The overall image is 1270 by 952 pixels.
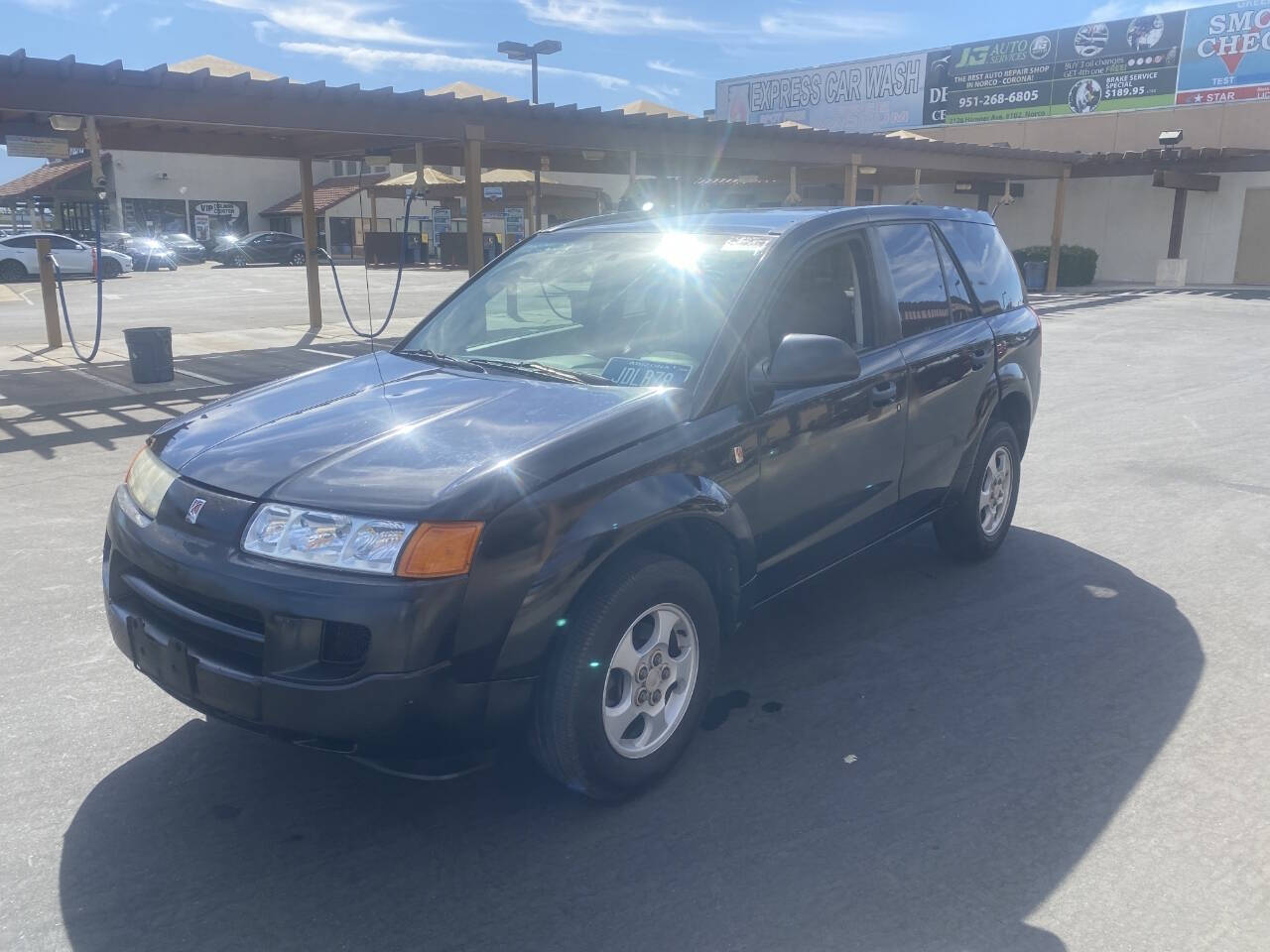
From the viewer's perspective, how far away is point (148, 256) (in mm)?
37219

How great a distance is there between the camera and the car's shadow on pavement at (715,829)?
271 centimetres

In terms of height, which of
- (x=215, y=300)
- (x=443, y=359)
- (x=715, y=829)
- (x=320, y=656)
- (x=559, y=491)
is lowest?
A: (x=715, y=829)

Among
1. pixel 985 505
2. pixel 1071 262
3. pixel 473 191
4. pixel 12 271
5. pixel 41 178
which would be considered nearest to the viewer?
pixel 985 505

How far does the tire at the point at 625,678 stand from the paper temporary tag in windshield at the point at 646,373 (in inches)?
25.3

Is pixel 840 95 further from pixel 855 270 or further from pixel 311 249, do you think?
pixel 855 270

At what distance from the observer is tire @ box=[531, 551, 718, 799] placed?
9.72 feet

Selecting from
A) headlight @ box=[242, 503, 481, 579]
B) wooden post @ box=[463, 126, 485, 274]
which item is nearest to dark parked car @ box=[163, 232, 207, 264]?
wooden post @ box=[463, 126, 485, 274]

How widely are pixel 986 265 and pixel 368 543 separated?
3.93 meters

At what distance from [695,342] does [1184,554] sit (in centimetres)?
355

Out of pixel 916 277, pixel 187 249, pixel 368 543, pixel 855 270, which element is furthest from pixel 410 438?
Result: pixel 187 249

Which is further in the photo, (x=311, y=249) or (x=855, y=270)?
(x=311, y=249)

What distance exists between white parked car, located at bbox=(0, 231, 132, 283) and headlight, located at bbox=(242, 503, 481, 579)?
3192 cm

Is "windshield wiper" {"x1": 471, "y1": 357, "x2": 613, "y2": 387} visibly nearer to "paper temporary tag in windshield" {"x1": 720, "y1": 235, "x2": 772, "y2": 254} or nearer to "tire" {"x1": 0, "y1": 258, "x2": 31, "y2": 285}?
"paper temporary tag in windshield" {"x1": 720, "y1": 235, "x2": 772, "y2": 254}

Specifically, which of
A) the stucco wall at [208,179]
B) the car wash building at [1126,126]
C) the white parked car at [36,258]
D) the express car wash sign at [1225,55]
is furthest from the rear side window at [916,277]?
the stucco wall at [208,179]
